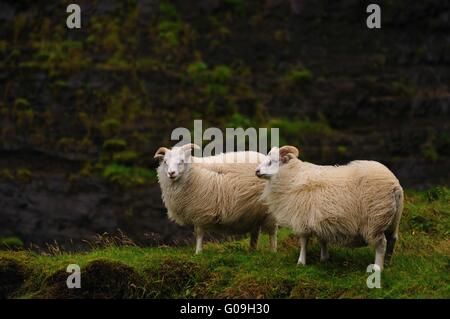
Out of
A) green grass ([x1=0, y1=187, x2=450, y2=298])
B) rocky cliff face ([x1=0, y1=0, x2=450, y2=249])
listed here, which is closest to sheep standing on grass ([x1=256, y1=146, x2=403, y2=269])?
green grass ([x1=0, y1=187, x2=450, y2=298])

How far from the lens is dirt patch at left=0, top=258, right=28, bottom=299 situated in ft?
38.0

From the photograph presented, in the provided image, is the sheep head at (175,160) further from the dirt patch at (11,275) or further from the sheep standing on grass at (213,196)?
the dirt patch at (11,275)

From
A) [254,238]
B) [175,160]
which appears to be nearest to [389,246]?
[254,238]

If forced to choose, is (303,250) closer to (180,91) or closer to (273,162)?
(273,162)

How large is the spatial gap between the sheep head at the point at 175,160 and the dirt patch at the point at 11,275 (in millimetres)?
2647

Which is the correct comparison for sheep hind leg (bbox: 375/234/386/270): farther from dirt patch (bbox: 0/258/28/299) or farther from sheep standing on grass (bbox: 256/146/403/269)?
dirt patch (bbox: 0/258/28/299)

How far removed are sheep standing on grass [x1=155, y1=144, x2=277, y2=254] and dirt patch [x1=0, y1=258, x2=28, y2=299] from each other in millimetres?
2640

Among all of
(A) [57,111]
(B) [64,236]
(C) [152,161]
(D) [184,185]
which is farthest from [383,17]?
(D) [184,185]

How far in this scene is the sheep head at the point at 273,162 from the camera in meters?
12.1

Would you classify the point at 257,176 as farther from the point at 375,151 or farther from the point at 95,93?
the point at 95,93

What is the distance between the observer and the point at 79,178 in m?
29.2

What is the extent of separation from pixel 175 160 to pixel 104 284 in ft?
8.25

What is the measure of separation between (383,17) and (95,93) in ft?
40.0

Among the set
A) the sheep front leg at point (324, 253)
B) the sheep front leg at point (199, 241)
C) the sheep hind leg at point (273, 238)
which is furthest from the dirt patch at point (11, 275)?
the sheep front leg at point (324, 253)
